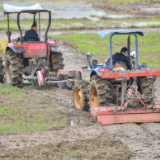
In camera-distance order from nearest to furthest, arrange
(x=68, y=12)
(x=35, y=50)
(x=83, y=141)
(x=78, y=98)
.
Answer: (x=83, y=141) < (x=78, y=98) < (x=35, y=50) < (x=68, y=12)

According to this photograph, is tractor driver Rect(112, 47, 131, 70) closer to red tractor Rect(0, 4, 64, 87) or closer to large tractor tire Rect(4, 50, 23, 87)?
red tractor Rect(0, 4, 64, 87)

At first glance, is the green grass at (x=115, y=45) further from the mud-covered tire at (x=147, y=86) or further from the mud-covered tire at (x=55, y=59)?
the mud-covered tire at (x=147, y=86)

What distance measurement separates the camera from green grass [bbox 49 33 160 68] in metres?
17.6

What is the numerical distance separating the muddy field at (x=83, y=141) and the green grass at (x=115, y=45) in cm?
887

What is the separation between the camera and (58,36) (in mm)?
22859

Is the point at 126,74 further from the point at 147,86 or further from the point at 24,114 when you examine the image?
the point at 24,114

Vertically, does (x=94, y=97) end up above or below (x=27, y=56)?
below

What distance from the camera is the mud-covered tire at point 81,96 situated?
28.2ft

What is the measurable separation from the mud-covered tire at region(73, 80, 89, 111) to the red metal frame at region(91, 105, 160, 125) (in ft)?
4.01

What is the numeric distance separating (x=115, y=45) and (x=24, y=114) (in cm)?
1281

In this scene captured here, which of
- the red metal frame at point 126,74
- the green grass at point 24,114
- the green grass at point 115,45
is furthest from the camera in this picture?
the green grass at point 115,45

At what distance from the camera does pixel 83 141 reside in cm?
634

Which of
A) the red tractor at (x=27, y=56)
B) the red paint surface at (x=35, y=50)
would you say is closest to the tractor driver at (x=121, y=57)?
the red tractor at (x=27, y=56)

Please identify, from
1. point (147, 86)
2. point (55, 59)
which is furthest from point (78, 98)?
point (55, 59)
